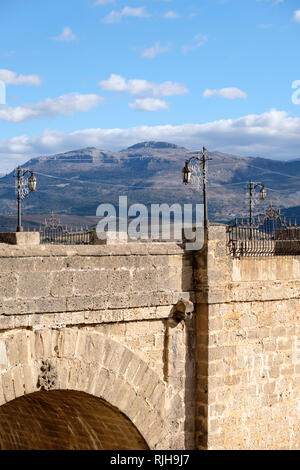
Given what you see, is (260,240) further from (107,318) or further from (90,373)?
(90,373)

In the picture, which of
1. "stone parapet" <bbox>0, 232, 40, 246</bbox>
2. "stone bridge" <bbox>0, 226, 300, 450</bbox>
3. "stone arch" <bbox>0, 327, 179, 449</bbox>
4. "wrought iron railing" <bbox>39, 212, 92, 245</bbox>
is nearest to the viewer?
"stone arch" <bbox>0, 327, 179, 449</bbox>

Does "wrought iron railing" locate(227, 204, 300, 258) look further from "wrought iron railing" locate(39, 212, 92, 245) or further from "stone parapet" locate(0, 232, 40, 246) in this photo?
"stone parapet" locate(0, 232, 40, 246)

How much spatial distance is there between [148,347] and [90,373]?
96 centimetres

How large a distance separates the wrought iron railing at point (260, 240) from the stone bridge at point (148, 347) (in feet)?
1.58

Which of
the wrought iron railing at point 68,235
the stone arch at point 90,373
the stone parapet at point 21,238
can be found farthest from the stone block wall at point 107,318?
the stone parapet at point 21,238

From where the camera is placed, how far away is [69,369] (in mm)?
8742

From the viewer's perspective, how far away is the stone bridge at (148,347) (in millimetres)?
8438

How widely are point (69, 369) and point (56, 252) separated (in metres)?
1.51

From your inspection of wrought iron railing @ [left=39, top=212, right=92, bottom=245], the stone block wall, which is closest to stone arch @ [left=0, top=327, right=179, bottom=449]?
the stone block wall

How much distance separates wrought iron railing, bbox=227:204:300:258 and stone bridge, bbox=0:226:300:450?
19.0 inches

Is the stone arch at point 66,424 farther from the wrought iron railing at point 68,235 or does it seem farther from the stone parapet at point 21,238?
the wrought iron railing at point 68,235

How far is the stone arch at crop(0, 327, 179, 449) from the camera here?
26.9 ft

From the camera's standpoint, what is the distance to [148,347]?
949 cm
